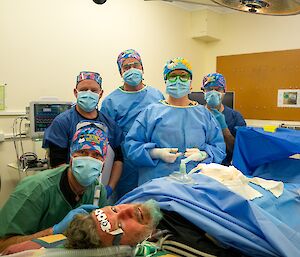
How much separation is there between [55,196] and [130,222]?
19.5 inches

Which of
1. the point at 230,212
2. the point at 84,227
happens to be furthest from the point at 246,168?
the point at 84,227

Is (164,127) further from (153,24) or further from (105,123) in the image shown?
(153,24)

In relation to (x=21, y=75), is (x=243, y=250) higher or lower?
lower

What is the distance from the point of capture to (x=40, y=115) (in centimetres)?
267

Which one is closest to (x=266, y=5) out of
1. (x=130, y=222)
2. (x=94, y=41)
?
(x=130, y=222)

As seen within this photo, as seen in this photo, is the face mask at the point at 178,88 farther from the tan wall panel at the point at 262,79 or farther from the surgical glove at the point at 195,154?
the tan wall panel at the point at 262,79

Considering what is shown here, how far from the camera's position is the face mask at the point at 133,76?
2285 millimetres

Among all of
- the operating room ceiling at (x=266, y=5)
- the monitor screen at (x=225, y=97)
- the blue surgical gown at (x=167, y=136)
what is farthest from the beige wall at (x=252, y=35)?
the operating room ceiling at (x=266, y=5)

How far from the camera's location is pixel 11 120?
305cm

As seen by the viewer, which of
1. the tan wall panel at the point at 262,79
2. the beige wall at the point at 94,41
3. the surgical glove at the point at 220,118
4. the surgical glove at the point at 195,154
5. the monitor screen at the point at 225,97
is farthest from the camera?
the tan wall panel at the point at 262,79

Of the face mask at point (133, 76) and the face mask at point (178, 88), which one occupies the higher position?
the face mask at point (133, 76)

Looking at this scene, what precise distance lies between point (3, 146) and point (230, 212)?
239cm

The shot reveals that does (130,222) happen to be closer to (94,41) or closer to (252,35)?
(94,41)

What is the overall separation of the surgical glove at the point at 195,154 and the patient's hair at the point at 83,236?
3.09 feet
